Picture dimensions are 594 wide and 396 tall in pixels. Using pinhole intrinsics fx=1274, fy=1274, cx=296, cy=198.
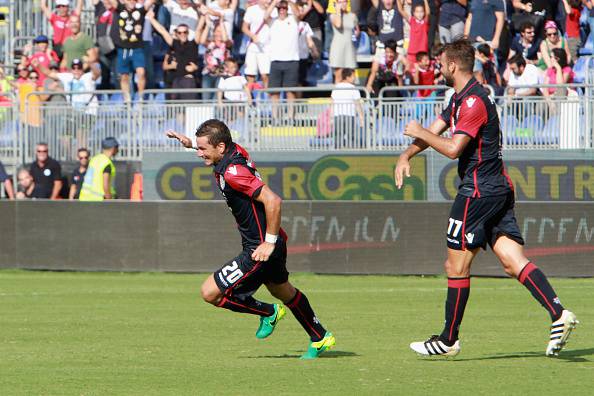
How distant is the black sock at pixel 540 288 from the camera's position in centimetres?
923

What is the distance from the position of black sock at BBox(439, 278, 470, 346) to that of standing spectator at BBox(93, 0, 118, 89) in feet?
55.4

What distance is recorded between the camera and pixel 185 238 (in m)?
20.4

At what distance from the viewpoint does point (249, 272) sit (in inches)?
381

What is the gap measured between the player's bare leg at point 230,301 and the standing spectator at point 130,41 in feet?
49.2

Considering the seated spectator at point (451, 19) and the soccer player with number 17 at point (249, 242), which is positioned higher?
the seated spectator at point (451, 19)

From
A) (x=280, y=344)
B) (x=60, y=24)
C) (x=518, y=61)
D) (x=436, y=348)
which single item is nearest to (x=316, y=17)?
(x=518, y=61)

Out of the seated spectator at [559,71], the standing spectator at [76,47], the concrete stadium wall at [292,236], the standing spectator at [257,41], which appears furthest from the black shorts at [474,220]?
the standing spectator at [76,47]

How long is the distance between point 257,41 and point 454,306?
15097 millimetres

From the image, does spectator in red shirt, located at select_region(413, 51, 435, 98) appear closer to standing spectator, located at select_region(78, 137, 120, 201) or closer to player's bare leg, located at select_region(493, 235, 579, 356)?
standing spectator, located at select_region(78, 137, 120, 201)

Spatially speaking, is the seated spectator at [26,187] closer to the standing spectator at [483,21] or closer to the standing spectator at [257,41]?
the standing spectator at [257,41]

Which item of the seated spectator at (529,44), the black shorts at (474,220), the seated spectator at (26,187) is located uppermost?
the seated spectator at (529,44)

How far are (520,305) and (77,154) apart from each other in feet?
32.0

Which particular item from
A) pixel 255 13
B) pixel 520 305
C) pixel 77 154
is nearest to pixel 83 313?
pixel 520 305

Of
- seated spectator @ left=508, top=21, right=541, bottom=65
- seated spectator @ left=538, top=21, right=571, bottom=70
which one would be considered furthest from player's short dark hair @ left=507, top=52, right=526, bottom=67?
seated spectator @ left=508, top=21, right=541, bottom=65
